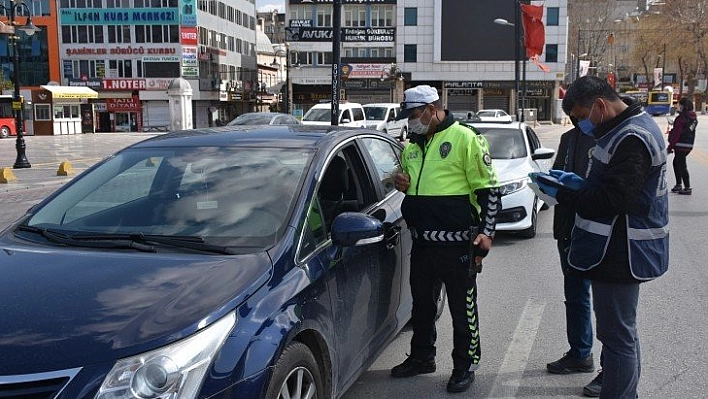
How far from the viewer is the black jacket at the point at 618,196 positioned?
3.11 metres

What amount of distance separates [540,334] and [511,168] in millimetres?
4523

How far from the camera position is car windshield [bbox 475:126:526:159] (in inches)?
394

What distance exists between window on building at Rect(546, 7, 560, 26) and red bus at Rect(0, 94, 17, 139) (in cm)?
4997

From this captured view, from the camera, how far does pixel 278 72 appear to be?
9625 centimetres

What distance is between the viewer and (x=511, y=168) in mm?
9352

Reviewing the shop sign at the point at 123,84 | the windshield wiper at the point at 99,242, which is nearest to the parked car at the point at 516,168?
the windshield wiper at the point at 99,242

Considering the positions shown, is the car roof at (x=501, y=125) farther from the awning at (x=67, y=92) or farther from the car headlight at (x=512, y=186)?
the awning at (x=67, y=92)

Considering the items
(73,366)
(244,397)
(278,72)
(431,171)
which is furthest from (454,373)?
(278,72)

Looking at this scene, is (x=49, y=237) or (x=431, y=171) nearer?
(x=49, y=237)

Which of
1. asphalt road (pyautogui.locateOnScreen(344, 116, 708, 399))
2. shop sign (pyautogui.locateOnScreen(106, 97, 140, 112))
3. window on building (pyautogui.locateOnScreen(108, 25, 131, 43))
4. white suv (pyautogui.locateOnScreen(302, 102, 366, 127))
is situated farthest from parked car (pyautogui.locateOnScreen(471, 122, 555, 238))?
window on building (pyautogui.locateOnScreen(108, 25, 131, 43))

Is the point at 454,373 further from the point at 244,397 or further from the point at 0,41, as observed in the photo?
the point at 0,41

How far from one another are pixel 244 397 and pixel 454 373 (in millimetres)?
1975

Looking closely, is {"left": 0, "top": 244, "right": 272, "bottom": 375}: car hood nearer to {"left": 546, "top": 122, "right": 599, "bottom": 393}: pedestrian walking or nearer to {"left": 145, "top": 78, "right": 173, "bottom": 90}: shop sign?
{"left": 546, "top": 122, "right": 599, "bottom": 393}: pedestrian walking

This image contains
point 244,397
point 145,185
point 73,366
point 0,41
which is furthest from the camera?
point 0,41
